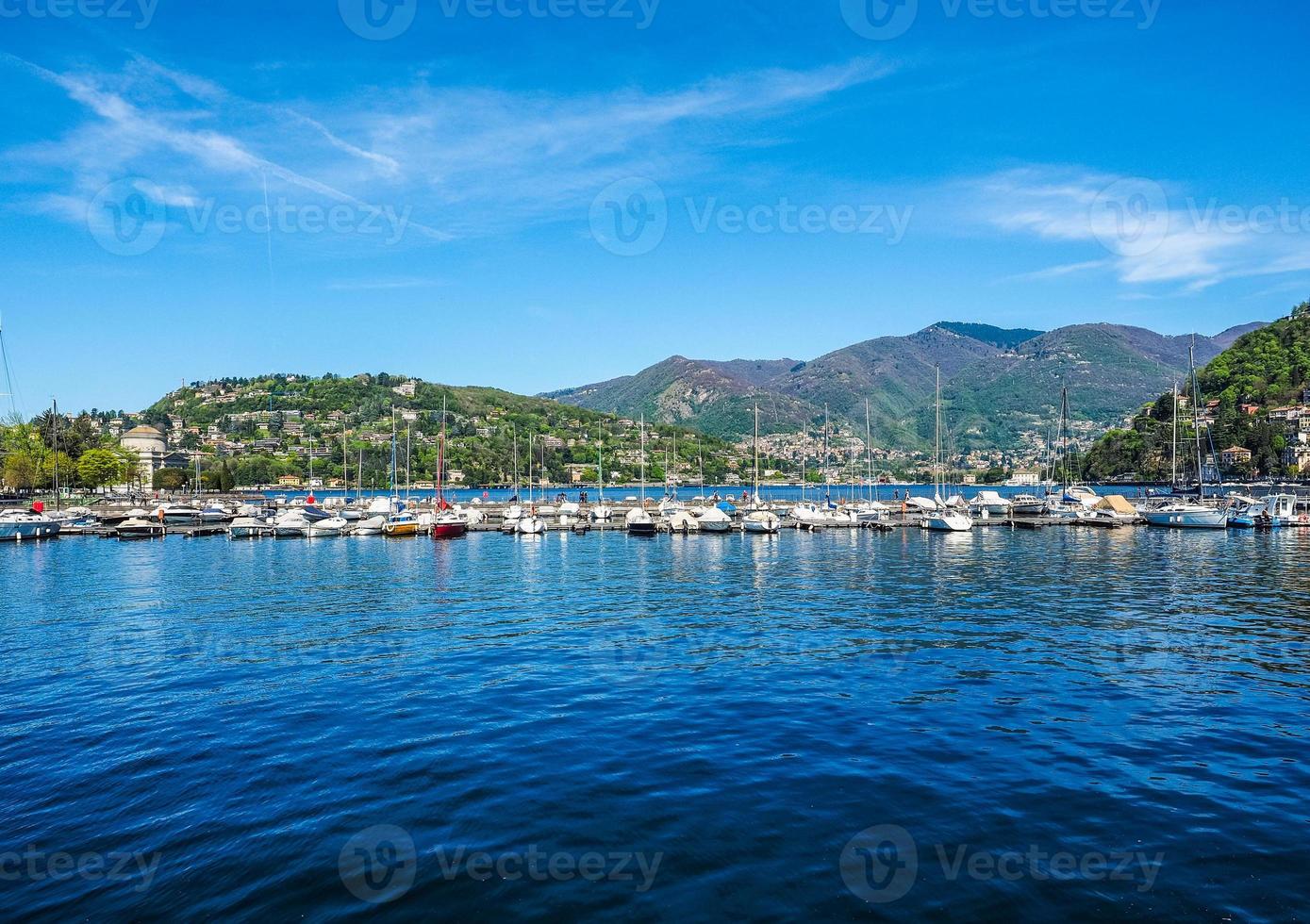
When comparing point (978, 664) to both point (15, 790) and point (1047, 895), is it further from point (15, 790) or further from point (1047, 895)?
point (15, 790)

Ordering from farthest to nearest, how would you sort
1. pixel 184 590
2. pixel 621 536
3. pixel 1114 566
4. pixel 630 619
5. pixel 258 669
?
pixel 621 536 → pixel 1114 566 → pixel 184 590 → pixel 630 619 → pixel 258 669

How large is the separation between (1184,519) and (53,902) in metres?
94.4

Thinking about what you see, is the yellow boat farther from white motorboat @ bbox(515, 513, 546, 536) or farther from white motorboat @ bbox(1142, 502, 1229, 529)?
white motorboat @ bbox(1142, 502, 1229, 529)

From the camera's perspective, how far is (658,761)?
1417 cm

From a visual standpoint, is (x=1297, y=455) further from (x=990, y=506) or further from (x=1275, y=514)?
(x=990, y=506)

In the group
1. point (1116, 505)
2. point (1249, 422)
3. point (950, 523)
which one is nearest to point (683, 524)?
point (950, 523)

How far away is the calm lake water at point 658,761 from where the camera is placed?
9.73 m

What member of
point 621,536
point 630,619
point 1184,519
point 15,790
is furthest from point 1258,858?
point 1184,519

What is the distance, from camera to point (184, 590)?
38875 mm

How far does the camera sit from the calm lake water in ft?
31.9

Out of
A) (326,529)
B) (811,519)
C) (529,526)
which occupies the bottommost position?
(811,519)

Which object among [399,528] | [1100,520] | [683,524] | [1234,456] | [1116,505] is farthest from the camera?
[1234,456]

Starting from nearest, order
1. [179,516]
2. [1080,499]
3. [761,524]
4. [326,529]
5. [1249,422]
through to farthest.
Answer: [761,524]
[326,529]
[179,516]
[1080,499]
[1249,422]

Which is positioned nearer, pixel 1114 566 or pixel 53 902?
pixel 53 902
